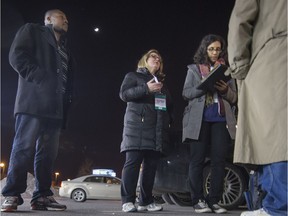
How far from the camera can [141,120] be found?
15.5ft

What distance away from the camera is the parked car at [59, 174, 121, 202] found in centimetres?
1902

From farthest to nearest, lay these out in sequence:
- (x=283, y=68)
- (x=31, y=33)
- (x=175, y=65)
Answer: (x=175, y=65), (x=31, y=33), (x=283, y=68)

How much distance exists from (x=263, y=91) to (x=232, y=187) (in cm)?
375

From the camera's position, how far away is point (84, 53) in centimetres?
2247

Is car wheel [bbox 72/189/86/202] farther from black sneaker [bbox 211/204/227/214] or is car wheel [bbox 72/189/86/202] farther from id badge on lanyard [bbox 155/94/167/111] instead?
black sneaker [bbox 211/204/227/214]

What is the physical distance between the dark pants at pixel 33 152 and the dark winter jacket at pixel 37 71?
0.11 metres

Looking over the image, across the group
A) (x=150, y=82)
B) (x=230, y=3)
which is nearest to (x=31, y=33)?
(x=150, y=82)

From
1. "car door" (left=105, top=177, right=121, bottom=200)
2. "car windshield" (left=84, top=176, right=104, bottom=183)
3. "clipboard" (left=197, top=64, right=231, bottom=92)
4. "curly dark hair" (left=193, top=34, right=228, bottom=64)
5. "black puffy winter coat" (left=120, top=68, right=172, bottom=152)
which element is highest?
"curly dark hair" (left=193, top=34, right=228, bottom=64)

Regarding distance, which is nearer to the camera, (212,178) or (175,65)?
(212,178)

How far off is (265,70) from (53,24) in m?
2.82

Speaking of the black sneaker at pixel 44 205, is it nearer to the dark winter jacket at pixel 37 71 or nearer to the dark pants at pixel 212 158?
A: the dark winter jacket at pixel 37 71

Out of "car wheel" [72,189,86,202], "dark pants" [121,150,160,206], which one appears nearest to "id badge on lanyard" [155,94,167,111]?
"dark pants" [121,150,160,206]

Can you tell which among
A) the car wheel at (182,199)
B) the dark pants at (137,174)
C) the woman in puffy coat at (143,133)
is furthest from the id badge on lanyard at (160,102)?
the car wheel at (182,199)

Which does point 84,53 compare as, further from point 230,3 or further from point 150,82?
point 150,82
